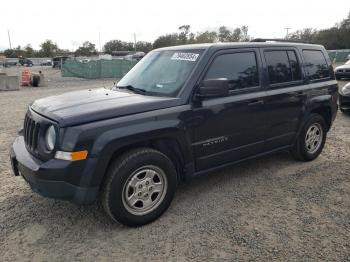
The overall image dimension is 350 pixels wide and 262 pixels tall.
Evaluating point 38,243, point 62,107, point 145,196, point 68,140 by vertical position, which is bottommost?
point 38,243

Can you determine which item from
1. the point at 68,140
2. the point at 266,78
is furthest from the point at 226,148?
the point at 68,140

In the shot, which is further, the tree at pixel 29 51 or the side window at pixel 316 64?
the tree at pixel 29 51

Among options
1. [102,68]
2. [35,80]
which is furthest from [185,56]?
[102,68]

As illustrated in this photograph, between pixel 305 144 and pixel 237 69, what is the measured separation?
188 cm

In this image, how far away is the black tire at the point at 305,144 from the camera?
5.13 metres

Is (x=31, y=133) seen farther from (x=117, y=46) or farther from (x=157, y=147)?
(x=117, y=46)

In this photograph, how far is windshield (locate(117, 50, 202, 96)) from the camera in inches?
152

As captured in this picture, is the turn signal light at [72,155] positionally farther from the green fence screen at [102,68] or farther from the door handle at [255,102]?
the green fence screen at [102,68]

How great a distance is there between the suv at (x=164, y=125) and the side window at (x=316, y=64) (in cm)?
3

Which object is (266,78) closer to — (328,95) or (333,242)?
(328,95)

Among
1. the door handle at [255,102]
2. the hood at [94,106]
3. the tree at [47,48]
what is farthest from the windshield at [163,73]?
the tree at [47,48]

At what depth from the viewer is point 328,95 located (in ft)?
17.6

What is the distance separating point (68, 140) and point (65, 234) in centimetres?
102

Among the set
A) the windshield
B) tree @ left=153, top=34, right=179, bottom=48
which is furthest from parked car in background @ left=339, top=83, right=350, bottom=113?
tree @ left=153, top=34, right=179, bottom=48
